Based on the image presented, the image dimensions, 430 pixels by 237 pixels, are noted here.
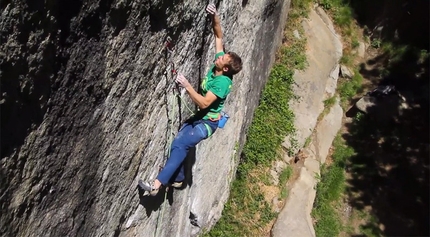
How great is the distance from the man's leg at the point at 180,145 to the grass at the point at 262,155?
2.78m

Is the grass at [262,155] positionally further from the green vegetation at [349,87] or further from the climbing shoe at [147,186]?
the climbing shoe at [147,186]

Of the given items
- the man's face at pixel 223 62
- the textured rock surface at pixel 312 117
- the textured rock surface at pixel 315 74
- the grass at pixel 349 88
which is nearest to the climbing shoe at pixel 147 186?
the man's face at pixel 223 62

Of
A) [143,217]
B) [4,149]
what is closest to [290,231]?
[143,217]

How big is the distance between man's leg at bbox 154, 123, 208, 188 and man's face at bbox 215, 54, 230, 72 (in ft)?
2.00

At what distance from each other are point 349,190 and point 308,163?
0.81 metres

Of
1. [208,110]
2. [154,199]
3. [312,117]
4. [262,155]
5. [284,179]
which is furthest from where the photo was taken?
[312,117]

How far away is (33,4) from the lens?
2.54 m

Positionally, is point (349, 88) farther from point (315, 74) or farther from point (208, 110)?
point (208, 110)

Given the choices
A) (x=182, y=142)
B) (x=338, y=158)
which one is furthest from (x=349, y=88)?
(x=182, y=142)

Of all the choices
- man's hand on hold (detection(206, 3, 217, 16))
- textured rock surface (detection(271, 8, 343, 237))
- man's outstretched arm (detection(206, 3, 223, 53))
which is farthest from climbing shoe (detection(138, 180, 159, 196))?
textured rock surface (detection(271, 8, 343, 237))

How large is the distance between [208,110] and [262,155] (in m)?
3.33

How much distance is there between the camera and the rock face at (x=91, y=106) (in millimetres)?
2705

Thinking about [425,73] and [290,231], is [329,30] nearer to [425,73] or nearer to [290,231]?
[425,73]

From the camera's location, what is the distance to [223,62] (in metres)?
4.70
